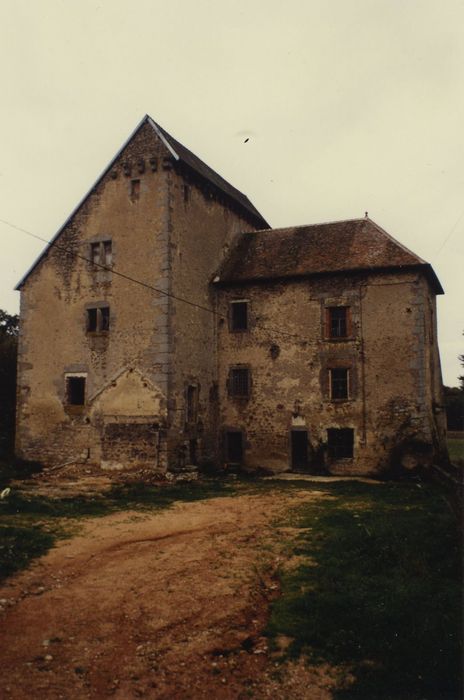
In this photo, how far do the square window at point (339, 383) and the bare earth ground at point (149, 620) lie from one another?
38.1 feet

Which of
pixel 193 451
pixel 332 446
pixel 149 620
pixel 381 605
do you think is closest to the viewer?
pixel 149 620

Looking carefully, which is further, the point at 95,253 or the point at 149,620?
the point at 95,253

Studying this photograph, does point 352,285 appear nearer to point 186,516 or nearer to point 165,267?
point 165,267

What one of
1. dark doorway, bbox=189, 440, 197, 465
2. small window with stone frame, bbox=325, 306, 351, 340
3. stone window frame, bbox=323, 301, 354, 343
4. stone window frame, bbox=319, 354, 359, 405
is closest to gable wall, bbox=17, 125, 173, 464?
dark doorway, bbox=189, 440, 197, 465

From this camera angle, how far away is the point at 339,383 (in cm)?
2347

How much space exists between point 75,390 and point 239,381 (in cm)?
717

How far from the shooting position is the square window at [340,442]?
75.5 feet

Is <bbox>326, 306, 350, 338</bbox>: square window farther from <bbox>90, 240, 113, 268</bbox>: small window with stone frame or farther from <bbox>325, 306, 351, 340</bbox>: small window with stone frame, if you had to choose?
<bbox>90, 240, 113, 268</bbox>: small window with stone frame

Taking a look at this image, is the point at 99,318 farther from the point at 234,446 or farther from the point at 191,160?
the point at 191,160

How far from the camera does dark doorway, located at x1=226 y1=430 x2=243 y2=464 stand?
2461 centimetres

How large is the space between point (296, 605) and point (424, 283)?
18.0 metres

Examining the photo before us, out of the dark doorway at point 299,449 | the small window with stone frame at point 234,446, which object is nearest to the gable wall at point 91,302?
the small window with stone frame at point 234,446

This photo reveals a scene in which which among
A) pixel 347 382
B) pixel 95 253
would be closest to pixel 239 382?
pixel 347 382

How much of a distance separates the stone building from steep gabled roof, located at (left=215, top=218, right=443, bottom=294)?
11cm
